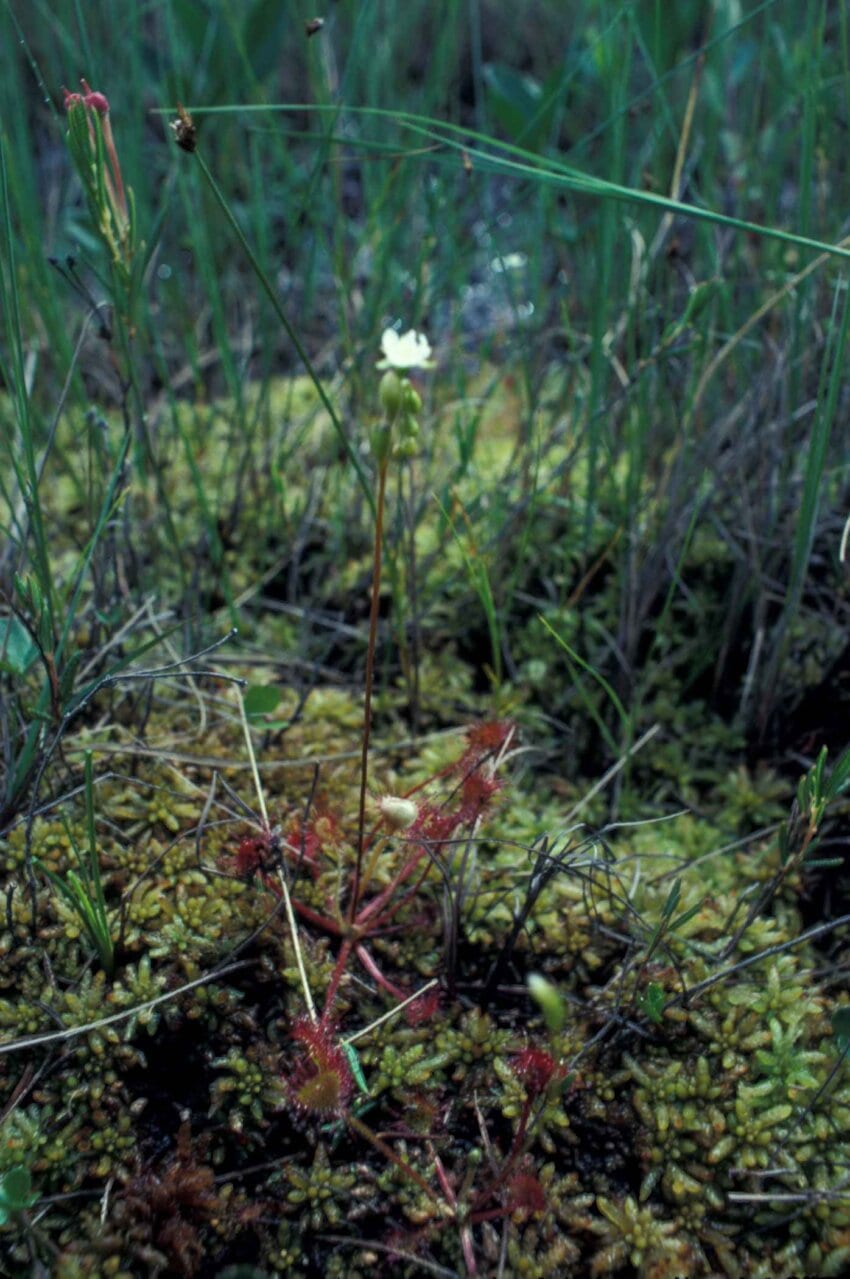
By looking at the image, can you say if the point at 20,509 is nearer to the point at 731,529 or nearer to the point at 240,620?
the point at 240,620

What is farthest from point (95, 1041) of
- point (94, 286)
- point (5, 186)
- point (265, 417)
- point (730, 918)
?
point (94, 286)

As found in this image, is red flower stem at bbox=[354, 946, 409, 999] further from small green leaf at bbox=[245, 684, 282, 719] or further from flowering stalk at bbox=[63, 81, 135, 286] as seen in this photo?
flowering stalk at bbox=[63, 81, 135, 286]

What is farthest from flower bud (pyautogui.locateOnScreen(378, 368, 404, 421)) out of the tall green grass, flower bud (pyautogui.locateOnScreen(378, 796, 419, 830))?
flower bud (pyautogui.locateOnScreen(378, 796, 419, 830))

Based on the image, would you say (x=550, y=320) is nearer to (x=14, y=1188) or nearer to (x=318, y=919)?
(x=318, y=919)

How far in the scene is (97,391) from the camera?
7.01 ft

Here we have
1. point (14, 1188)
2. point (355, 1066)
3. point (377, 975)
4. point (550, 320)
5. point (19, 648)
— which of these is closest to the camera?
point (14, 1188)

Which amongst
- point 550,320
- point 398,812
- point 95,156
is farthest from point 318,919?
point 550,320

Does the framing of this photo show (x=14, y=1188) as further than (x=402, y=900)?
No

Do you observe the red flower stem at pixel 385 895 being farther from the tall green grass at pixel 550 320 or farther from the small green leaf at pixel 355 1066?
the tall green grass at pixel 550 320

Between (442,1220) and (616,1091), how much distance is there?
232 millimetres

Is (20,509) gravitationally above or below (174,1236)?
above

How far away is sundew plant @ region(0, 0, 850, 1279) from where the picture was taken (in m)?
0.85

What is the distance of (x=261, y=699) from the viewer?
119 centimetres

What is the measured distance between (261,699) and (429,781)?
0.28 m
